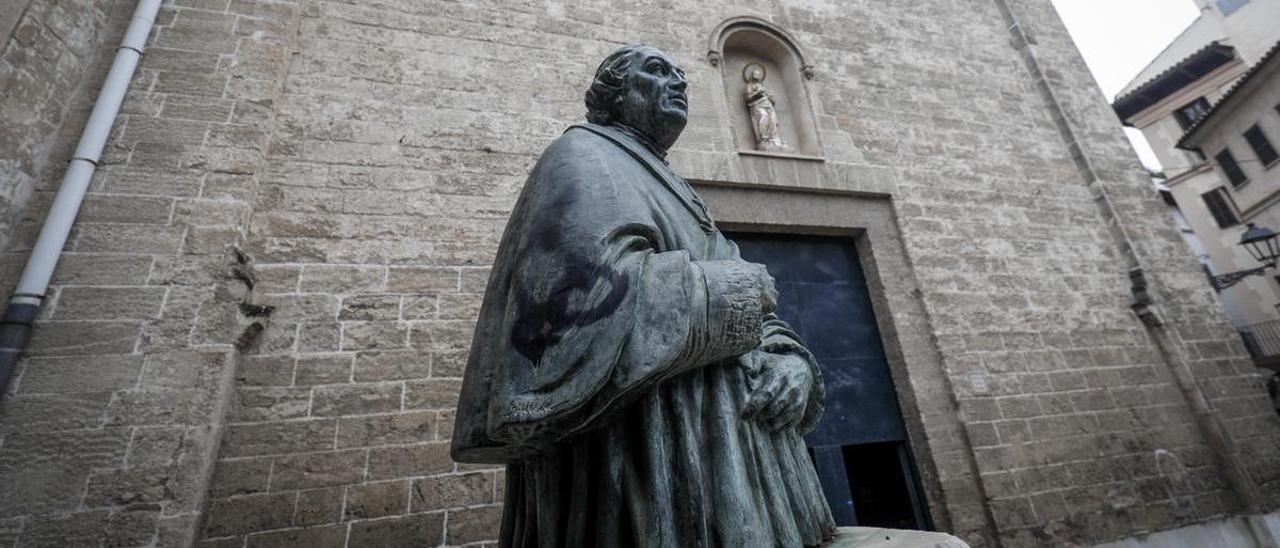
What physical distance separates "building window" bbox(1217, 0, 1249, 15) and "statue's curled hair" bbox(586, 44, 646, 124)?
25.9 m

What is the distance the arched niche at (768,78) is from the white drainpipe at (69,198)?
439 cm

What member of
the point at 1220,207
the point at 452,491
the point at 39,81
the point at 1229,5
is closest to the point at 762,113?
the point at 452,491

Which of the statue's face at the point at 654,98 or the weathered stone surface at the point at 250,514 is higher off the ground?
the statue's face at the point at 654,98

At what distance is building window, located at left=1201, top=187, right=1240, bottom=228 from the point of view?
54.1 feet

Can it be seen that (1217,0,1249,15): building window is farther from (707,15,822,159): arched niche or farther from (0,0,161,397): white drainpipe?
(0,0,161,397): white drainpipe

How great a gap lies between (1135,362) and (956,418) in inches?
91.9

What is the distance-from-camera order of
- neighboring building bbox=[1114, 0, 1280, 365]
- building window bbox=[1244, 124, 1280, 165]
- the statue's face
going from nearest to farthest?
the statue's face, building window bbox=[1244, 124, 1280, 165], neighboring building bbox=[1114, 0, 1280, 365]

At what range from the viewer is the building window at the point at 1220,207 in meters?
16.5

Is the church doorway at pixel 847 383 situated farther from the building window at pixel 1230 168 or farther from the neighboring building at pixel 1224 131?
the building window at pixel 1230 168

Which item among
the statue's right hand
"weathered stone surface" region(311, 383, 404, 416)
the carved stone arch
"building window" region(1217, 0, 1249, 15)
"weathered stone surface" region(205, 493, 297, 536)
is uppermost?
"building window" region(1217, 0, 1249, 15)

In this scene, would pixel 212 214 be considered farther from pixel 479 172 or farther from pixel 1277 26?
pixel 1277 26

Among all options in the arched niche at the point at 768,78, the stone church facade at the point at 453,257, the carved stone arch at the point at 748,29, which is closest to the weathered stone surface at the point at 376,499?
the stone church facade at the point at 453,257

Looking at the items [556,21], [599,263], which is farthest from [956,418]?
[556,21]

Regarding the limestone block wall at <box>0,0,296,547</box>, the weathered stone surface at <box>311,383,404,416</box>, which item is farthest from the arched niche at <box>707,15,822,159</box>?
the limestone block wall at <box>0,0,296,547</box>
